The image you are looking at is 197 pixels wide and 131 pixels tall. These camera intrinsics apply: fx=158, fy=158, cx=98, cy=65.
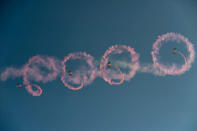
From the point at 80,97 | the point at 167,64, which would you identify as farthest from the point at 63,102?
the point at 167,64

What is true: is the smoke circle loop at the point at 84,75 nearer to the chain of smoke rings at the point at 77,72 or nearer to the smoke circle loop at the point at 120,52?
the chain of smoke rings at the point at 77,72

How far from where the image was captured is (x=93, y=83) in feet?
6.59

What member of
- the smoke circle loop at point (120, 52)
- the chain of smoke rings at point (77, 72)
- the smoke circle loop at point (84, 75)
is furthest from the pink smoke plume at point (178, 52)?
the smoke circle loop at point (84, 75)

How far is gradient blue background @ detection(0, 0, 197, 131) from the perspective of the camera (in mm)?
2004

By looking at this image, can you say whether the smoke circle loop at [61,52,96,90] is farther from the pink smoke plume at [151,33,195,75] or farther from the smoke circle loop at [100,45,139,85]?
the pink smoke plume at [151,33,195,75]

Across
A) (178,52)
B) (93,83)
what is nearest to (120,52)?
(93,83)

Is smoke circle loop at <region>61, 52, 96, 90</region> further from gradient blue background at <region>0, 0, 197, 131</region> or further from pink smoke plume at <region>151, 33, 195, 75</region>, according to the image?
pink smoke plume at <region>151, 33, 195, 75</region>

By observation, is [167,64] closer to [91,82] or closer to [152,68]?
[152,68]

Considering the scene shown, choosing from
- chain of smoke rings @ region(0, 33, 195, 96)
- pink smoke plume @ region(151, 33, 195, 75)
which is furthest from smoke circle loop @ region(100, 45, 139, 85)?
pink smoke plume @ region(151, 33, 195, 75)

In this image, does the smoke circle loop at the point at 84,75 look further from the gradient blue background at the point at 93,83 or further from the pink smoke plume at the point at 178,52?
the pink smoke plume at the point at 178,52

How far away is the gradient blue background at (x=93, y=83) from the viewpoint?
2.00m

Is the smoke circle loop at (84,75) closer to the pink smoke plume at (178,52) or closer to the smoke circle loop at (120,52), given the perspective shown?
the smoke circle loop at (120,52)

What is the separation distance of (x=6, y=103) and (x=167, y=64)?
2106 mm

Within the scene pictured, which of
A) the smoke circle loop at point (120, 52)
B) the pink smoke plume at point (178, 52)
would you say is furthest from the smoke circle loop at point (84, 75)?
the pink smoke plume at point (178, 52)
